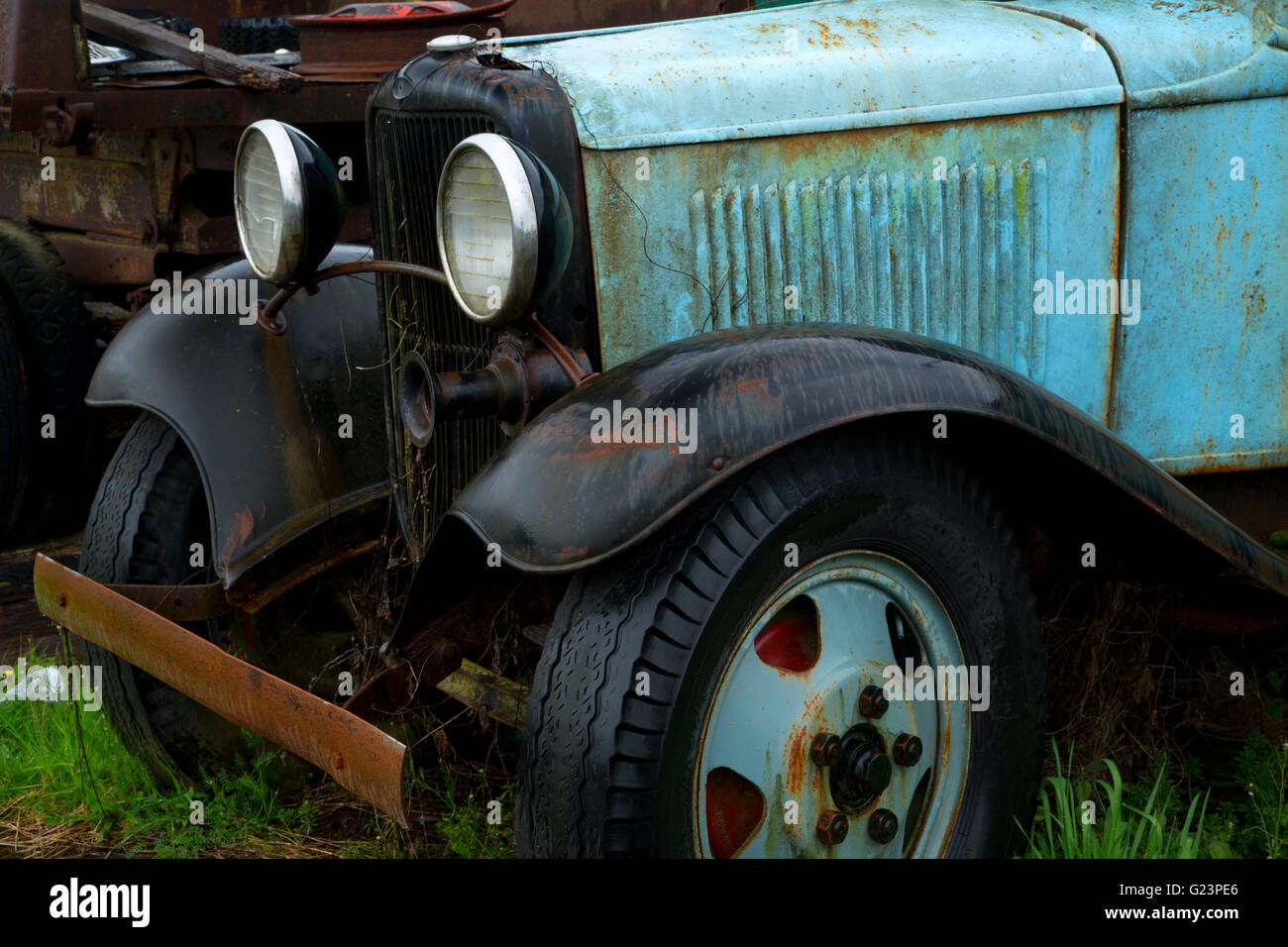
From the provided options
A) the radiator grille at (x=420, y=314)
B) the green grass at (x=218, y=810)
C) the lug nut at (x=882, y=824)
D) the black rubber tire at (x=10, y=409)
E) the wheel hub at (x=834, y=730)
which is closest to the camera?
the wheel hub at (x=834, y=730)

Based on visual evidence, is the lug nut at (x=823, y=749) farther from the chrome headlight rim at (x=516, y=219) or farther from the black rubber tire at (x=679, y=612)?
the chrome headlight rim at (x=516, y=219)

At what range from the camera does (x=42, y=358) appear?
4555 mm

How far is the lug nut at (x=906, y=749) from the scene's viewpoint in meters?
2.04

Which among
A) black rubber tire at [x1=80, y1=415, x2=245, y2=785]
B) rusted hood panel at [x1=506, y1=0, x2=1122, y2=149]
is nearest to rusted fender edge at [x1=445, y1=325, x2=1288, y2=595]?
rusted hood panel at [x1=506, y1=0, x2=1122, y2=149]

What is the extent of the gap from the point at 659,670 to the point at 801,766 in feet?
1.09

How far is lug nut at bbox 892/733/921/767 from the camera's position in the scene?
2041 millimetres

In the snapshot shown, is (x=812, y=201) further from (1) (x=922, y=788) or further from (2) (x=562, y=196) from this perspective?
(1) (x=922, y=788)

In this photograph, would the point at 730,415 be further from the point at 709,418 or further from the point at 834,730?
the point at 834,730

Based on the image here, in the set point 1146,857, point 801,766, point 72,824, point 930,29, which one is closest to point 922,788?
point 801,766

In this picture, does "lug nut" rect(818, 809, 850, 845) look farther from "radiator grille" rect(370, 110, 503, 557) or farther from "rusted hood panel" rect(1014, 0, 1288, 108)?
"rusted hood panel" rect(1014, 0, 1288, 108)

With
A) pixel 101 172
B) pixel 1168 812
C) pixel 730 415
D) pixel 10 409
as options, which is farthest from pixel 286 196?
pixel 10 409

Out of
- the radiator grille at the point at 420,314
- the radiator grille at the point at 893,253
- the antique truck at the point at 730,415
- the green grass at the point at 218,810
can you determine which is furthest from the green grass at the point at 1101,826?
the radiator grille at the point at 420,314

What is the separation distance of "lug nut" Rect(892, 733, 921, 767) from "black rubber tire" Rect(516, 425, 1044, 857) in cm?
19

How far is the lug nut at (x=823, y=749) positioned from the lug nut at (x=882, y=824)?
12 centimetres
